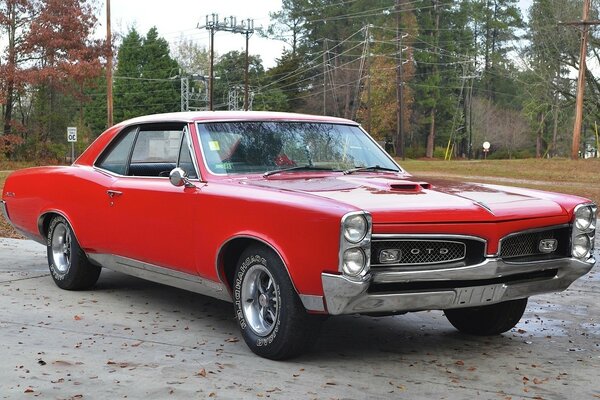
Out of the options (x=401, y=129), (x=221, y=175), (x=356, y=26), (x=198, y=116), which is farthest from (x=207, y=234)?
(x=356, y=26)

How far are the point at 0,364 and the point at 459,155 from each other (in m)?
85.8

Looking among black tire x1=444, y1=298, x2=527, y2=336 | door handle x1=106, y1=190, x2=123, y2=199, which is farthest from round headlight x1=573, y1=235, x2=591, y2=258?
door handle x1=106, y1=190, x2=123, y2=199

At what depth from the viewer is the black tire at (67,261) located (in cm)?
692

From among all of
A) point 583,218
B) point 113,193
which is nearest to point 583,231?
point 583,218

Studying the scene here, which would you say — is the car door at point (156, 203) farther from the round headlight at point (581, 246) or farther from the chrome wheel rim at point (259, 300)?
the round headlight at point (581, 246)

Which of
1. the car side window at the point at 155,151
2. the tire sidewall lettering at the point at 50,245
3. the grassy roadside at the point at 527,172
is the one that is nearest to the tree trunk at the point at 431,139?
the grassy roadside at the point at 527,172

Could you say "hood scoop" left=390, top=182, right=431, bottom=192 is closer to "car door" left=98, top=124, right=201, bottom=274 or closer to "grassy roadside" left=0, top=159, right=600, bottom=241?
"car door" left=98, top=124, right=201, bottom=274

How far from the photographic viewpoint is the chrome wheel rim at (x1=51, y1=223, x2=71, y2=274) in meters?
7.13

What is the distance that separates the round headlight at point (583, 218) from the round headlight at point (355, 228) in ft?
5.08

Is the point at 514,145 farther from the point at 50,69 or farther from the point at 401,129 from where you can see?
the point at 50,69

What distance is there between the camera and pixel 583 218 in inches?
200

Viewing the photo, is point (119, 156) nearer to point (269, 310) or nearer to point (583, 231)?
point (269, 310)

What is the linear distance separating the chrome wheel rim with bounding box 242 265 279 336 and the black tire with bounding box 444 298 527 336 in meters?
1.50

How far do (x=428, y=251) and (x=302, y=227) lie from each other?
2.34 ft
